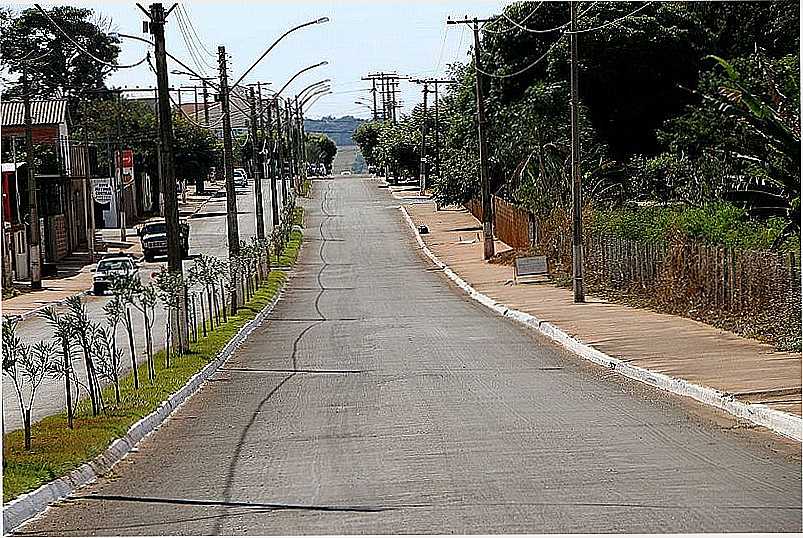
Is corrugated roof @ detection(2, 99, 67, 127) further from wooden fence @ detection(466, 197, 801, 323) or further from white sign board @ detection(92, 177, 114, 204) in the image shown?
wooden fence @ detection(466, 197, 801, 323)

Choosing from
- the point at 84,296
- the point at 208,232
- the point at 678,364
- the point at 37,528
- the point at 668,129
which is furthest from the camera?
the point at 208,232

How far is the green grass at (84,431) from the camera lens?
9.94 metres

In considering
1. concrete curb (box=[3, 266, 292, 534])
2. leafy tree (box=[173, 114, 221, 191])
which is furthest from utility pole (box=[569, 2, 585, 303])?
leafy tree (box=[173, 114, 221, 191])

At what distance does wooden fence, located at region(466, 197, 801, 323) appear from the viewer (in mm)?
20578

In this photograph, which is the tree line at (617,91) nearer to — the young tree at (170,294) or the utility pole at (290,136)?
the young tree at (170,294)

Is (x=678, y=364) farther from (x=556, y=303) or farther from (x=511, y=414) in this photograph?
(x=556, y=303)

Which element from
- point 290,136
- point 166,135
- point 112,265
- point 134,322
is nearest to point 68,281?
point 112,265

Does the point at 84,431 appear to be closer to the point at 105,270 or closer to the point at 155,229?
the point at 105,270

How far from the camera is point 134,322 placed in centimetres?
3203

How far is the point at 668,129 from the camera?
49375mm

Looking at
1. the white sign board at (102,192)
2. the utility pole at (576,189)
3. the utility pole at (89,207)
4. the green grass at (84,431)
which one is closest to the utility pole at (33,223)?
the white sign board at (102,192)

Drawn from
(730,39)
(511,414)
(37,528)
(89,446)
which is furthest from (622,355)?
(730,39)

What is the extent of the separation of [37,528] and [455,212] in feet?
237

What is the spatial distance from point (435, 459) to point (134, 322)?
75.4ft
